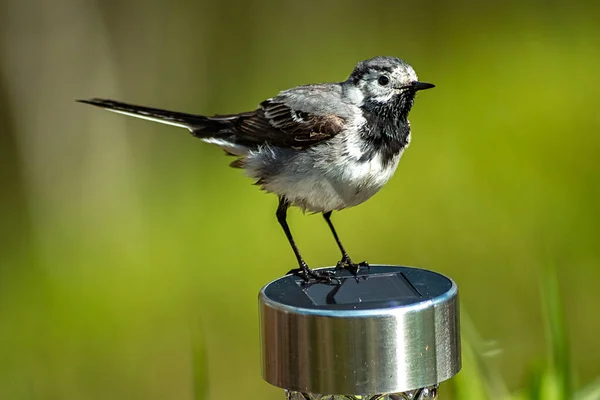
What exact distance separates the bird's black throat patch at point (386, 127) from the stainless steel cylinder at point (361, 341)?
0.85 m

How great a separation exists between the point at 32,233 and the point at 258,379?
1.89m

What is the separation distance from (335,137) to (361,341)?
1.07 metres

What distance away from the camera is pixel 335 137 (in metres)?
2.64

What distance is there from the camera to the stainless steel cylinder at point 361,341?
1.66 metres

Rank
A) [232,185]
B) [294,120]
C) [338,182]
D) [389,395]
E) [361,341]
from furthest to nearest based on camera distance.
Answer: [232,185] < [294,120] < [338,182] < [389,395] < [361,341]

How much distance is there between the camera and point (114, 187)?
566 cm

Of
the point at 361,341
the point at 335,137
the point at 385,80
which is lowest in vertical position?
the point at 361,341

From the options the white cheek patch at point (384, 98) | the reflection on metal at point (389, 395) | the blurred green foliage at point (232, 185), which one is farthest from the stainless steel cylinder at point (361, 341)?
the blurred green foliage at point (232, 185)

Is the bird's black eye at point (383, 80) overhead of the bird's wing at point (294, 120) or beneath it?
overhead

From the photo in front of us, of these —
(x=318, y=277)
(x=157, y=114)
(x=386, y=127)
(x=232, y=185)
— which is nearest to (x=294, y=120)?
(x=386, y=127)

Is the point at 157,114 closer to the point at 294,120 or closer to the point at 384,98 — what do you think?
the point at 294,120

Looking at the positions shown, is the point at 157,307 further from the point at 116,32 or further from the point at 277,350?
the point at 277,350

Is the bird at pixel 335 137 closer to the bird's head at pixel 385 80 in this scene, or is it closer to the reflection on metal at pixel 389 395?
the bird's head at pixel 385 80

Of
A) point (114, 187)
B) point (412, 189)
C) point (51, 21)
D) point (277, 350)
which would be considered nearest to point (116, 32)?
point (51, 21)
